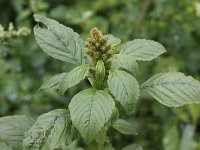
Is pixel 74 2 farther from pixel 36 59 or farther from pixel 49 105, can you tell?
pixel 49 105

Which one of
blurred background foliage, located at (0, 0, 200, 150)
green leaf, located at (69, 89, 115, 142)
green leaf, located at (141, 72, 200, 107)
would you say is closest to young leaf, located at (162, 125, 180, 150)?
blurred background foliage, located at (0, 0, 200, 150)

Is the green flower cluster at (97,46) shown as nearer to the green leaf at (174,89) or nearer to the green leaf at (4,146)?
the green leaf at (174,89)

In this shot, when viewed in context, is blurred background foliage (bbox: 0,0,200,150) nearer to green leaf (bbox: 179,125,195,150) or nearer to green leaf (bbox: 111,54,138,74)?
green leaf (bbox: 179,125,195,150)

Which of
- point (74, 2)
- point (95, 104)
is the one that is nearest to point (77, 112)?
point (95, 104)

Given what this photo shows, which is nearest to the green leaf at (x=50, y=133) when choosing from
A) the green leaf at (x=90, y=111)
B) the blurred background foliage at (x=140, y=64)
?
the green leaf at (x=90, y=111)

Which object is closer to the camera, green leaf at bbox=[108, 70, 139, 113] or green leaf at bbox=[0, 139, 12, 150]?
green leaf at bbox=[108, 70, 139, 113]

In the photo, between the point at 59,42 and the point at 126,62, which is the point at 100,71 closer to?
the point at 126,62

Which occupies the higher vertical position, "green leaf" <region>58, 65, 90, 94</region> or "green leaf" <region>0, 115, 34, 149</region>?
"green leaf" <region>58, 65, 90, 94</region>

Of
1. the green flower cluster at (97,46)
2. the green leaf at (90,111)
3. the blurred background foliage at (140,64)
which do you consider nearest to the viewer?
the green leaf at (90,111)
